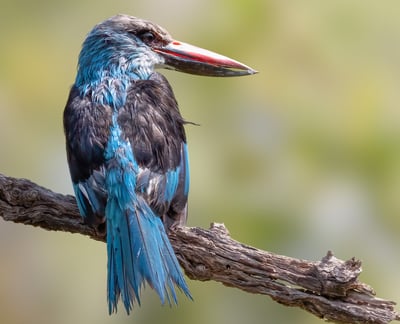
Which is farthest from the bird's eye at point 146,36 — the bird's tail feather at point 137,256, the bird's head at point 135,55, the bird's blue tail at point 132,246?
the bird's tail feather at point 137,256

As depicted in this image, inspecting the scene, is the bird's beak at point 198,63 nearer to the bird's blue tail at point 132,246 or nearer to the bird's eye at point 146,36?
the bird's eye at point 146,36

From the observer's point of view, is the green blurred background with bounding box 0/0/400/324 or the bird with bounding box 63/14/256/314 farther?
the green blurred background with bounding box 0/0/400/324

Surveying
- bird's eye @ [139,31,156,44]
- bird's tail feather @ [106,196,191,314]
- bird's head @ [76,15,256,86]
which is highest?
bird's eye @ [139,31,156,44]

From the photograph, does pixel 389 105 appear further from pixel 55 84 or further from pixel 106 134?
pixel 106 134

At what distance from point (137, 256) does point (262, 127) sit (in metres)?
3.74

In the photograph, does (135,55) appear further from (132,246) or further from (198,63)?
(132,246)

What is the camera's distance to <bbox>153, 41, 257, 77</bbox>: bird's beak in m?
4.91

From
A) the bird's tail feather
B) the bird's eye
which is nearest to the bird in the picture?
the bird's tail feather

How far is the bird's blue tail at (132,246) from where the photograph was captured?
12.5ft

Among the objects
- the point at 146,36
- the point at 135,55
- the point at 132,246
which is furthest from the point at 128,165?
the point at 146,36

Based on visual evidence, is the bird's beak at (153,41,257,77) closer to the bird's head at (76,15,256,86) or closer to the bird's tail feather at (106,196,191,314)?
the bird's head at (76,15,256,86)

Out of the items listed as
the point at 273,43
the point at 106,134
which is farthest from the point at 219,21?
the point at 106,134

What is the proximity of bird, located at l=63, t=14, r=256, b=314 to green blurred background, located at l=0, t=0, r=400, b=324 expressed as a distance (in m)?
1.41

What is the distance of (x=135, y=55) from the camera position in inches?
187
